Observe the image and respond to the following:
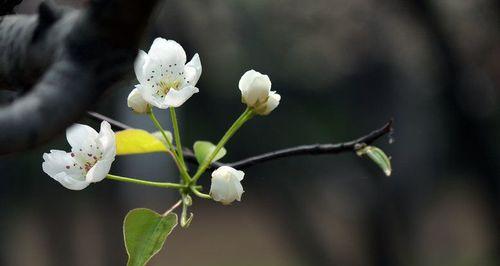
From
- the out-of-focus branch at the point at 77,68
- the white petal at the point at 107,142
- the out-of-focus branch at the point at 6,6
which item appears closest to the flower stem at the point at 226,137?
the white petal at the point at 107,142

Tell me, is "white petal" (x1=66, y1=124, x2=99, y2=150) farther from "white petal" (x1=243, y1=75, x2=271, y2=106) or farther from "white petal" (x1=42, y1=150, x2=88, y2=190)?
"white petal" (x1=243, y1=75, x2=271, y2=106)

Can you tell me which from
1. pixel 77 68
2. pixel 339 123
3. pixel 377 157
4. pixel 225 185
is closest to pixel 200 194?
pixel 225 185

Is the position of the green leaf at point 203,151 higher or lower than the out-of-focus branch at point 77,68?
higher

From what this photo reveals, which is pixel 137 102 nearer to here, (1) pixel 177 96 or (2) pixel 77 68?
(1) pixel 177 96

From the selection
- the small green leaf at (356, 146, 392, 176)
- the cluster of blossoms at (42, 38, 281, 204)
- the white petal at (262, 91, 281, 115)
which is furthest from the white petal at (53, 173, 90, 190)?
the small green leaf at (356, 146, 392, 176)

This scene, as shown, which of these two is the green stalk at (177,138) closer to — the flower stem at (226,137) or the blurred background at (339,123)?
the flower stem at (226,137)

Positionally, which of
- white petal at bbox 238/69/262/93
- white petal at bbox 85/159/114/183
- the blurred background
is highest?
the blurred background

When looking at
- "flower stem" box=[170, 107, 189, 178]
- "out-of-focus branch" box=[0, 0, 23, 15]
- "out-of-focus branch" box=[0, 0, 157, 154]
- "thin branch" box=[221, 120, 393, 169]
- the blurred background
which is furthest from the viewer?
the blurred background
